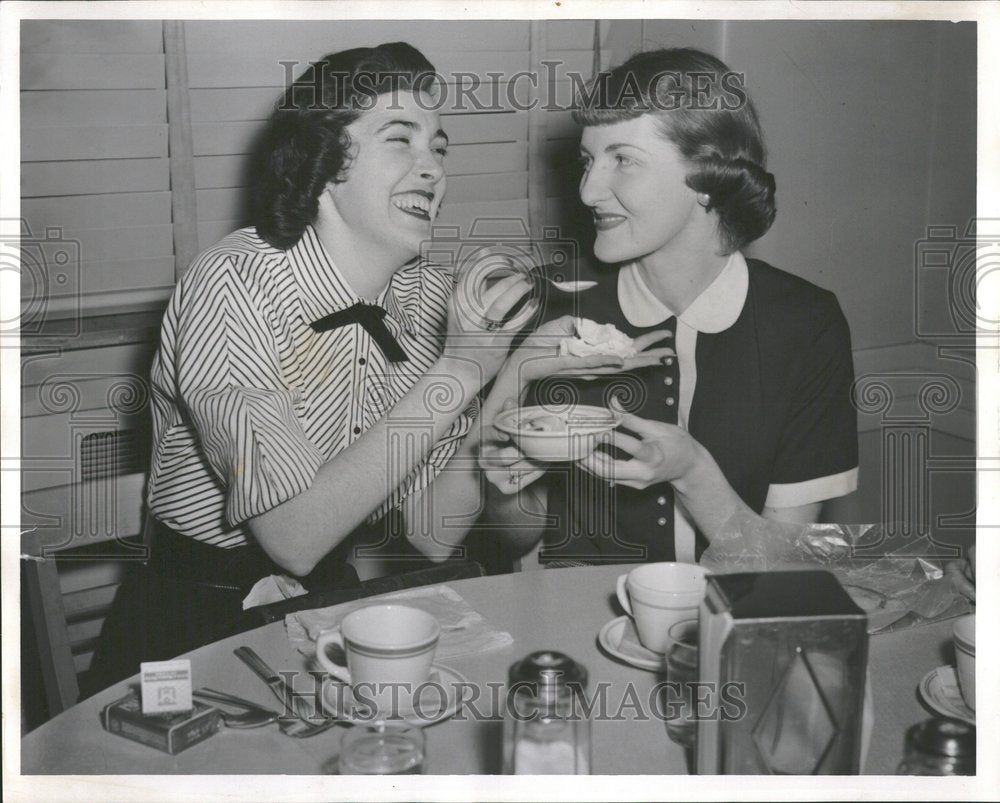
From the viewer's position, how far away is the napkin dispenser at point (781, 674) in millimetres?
847

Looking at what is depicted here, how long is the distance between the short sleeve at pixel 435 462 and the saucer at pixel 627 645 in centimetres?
35

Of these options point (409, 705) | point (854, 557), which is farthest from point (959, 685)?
point (409, 705)

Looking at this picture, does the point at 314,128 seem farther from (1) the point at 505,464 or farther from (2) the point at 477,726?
(2) the point at 477,726

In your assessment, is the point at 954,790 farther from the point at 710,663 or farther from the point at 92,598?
the point at 92,598

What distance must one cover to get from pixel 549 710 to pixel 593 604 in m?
0.37

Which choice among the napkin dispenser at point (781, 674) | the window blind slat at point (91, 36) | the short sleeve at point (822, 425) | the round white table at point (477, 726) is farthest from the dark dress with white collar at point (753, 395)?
the window blind slat at point (91, 36)

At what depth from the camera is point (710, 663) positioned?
0.88 m

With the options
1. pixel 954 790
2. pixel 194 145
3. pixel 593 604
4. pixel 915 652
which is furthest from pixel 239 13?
pixel 954 790

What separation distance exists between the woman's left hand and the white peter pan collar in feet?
0.48

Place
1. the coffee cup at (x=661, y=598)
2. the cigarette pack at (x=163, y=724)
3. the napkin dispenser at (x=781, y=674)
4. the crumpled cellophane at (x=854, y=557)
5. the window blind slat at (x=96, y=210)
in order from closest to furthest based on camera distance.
→ the napkin dispenser at (x=781, y=674) → the cigarette pack at (x=163, y=724) → the coffee cup at (x=661, y=598) → the crumpled cellophane at (x=854, y=557) → the window blind slat at (x=96, y=210)

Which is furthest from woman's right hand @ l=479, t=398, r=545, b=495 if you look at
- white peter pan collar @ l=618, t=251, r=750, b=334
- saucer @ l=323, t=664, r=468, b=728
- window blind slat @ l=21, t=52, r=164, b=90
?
window blind slat @ l=21, t=52, r=164, b=90

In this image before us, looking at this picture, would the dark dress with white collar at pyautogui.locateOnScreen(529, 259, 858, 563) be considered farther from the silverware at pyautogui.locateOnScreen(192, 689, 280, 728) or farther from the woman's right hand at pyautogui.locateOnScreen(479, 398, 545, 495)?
the silverware at pyautogui.locateOnScreen(192, 689, 280, 728)

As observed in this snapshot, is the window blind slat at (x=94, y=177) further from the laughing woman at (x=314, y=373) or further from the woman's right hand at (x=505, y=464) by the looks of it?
the woman's right hand at (x=505, y=464)

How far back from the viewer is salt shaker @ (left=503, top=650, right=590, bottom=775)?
0.87 meters
